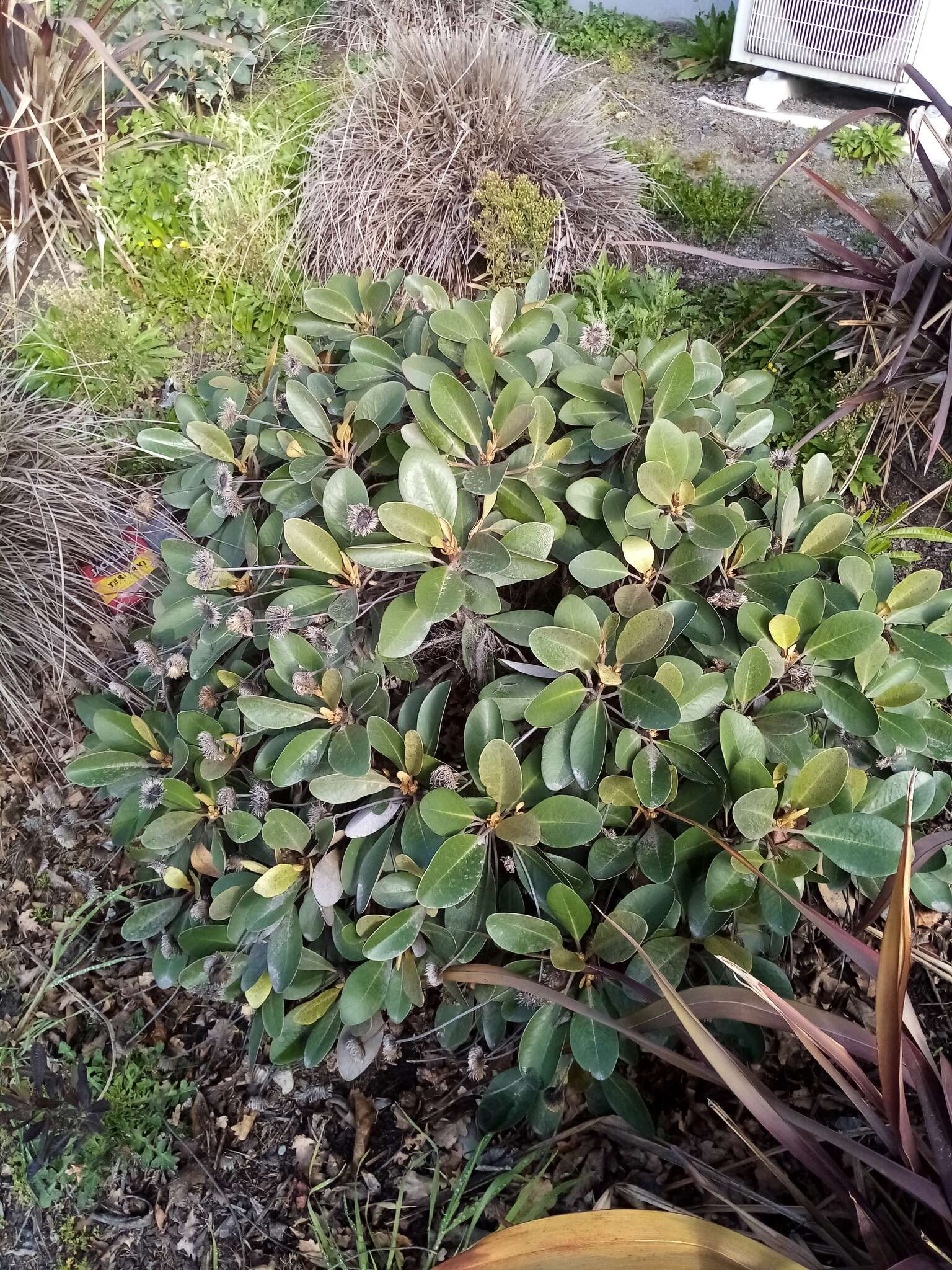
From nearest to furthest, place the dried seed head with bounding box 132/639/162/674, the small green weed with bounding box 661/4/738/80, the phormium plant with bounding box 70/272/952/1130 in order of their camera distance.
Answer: the phormium plant with bounding box 70/272/952/1130 → the dried seed head with bounding box 132/639/162/674 → the small green weed with bounding box 661/4/738/80

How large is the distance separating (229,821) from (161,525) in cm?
137

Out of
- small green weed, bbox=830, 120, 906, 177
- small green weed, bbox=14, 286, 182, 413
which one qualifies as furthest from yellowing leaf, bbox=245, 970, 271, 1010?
small green weed, bbox=830, 120, 906, 177

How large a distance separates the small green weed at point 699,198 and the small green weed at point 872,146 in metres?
0.50

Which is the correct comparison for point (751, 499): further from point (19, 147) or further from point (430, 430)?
point (19, 147)

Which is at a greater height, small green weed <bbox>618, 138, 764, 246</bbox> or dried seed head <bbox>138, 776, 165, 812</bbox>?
small green weed <bbox>618, 138, 764, 246</bbox>

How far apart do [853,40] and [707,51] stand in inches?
30.5

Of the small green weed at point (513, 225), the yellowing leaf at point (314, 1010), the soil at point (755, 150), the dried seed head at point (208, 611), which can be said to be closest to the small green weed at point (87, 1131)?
the yellowing leaf at point (314, 1010)

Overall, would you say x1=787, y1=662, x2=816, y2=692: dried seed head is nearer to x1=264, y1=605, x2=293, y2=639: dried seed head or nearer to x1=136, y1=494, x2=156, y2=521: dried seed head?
x1=264, y1=605, x2=293, y2=639: dried seed head

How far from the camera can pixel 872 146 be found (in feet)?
10.9

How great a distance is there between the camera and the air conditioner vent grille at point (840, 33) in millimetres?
3365

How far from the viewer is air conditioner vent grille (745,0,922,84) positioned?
3.37 meters

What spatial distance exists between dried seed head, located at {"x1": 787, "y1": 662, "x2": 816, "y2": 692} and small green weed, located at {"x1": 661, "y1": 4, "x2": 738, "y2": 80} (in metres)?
4.02

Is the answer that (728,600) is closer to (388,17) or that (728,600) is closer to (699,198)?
(699,198)

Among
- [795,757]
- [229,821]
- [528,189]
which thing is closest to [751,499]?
[795,757]
